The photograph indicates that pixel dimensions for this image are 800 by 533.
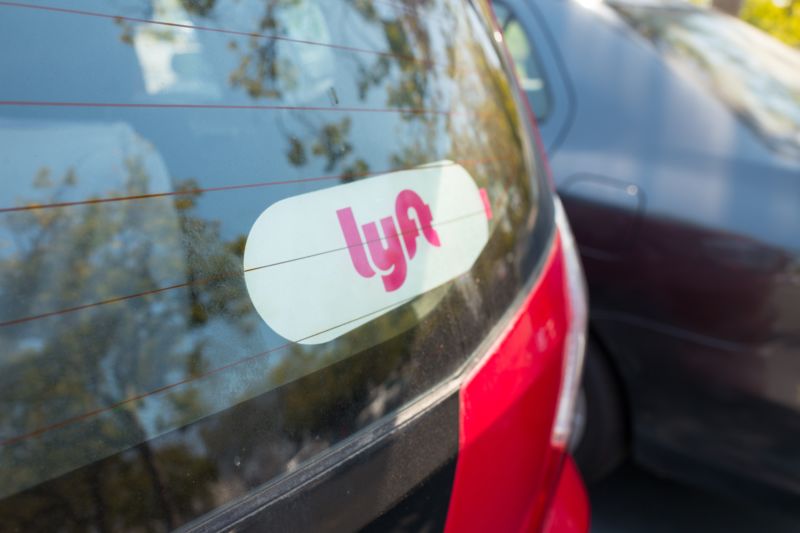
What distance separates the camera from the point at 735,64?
2.78m

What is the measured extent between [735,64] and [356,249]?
227 cm

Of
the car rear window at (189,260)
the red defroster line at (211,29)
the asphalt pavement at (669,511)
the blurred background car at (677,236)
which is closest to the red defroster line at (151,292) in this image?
the car rear window at (189,260)

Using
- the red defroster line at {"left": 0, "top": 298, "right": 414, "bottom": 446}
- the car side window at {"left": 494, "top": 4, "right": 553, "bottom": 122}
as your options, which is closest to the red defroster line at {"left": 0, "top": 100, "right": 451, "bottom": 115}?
the red defroster line at {"left": 0, "top": 298, "right": 414, "bottom": 446}

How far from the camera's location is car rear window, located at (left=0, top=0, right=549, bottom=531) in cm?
77

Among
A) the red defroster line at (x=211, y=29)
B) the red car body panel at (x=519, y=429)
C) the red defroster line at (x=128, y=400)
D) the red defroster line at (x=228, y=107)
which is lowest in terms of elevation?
the red car body panel at (x=519, y=429)

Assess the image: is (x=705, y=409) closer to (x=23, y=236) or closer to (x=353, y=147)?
(x=353, y=147)

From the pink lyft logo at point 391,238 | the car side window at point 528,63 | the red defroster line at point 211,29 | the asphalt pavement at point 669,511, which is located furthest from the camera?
the car side window at point 528,63

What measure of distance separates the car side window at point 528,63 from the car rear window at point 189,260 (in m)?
1.64

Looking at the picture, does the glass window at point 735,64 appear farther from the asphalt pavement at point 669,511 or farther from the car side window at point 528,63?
the asphalt pavement at point 669,511

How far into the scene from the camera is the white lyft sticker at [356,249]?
0.94 meters

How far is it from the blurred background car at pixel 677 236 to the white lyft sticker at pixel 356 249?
126cm

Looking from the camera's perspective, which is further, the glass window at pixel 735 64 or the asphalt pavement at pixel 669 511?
the asphalt pavement at pixel 669 511

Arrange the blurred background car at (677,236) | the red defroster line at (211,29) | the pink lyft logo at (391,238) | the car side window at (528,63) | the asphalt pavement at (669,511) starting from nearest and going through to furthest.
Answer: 1. the red defroster line at (211,29)
2. the pink lyft logo at (391,238)
3. the blurred background car at (677,236)
4. the asphalt pavement at (669,511)
5. the car side window at (528,63)

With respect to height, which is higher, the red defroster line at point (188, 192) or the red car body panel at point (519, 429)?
the red defroster line at point (188, 192)
